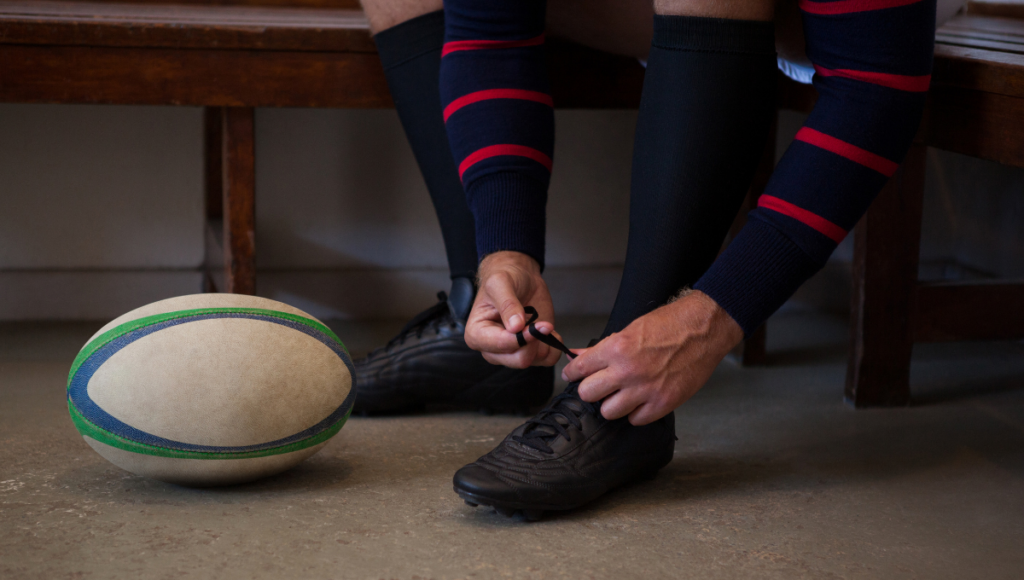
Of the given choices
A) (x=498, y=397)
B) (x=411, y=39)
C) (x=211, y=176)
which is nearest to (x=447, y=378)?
(x=498, y=397)

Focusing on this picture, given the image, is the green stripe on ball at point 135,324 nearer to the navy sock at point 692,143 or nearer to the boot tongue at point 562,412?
the boot tongue at point 562,412

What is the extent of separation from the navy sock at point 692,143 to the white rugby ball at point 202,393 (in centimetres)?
38

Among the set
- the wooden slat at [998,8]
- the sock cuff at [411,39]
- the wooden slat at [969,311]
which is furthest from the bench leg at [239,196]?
the wooden slat at [998,8]

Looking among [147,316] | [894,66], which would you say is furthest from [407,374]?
[894,66]

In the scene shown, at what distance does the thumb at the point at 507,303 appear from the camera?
0.99m

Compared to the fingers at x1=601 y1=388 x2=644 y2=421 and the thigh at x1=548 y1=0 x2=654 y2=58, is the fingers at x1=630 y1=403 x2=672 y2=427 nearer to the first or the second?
the fingers at x1=601 y1=388 x2=644 y2=421

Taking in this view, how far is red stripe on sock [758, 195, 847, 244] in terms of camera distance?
977 millimetres

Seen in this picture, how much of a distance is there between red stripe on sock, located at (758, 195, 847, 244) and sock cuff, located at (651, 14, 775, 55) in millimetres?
168

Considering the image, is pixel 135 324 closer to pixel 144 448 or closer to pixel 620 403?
pixel 144 448

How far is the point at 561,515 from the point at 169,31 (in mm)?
969

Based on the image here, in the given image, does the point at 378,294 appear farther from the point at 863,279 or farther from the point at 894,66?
the point at 894,66

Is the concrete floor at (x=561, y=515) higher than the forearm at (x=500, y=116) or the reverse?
the reverse

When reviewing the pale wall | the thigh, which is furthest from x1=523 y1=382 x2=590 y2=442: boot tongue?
the pale wall

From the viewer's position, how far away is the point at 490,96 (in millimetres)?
1184
